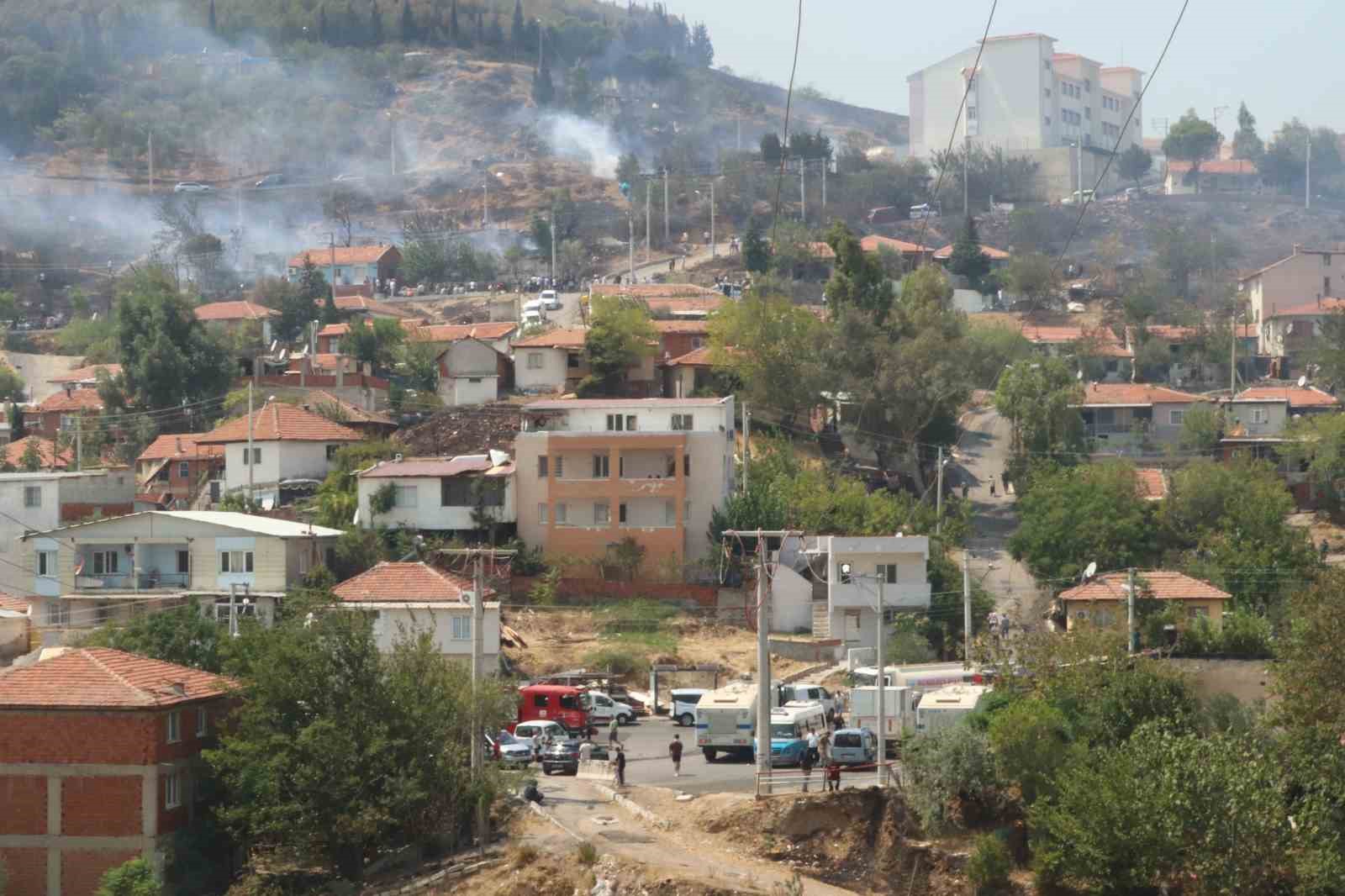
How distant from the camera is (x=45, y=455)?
66812 millimetres

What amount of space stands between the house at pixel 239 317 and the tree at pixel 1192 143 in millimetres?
77265

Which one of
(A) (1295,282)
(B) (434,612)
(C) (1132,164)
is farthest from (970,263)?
(B) (434,612)

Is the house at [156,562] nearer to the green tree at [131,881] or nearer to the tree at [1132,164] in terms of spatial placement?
the green tree at [131,881]

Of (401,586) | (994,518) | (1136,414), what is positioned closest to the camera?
(401,586)

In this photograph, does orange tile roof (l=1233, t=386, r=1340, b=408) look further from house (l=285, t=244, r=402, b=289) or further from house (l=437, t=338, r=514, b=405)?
house (l=285, t=244, r=402, b=289)

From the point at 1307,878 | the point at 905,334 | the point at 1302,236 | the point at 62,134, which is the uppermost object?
the point at 62,134

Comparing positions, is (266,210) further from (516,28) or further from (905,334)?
(905,334)

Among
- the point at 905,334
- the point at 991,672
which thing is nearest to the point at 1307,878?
the point at 991,672

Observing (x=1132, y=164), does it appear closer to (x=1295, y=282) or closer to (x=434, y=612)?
(x=1295, y=282)

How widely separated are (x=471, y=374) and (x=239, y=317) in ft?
66.2

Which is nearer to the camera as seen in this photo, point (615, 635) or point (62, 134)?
point (615, 635)

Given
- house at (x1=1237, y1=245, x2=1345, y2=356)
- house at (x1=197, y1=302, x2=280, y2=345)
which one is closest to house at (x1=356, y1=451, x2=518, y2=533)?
house at (x1=197, y1=302, x2=280, y2=345)

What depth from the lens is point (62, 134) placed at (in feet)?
529

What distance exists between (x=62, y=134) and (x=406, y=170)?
2864 centimetres
